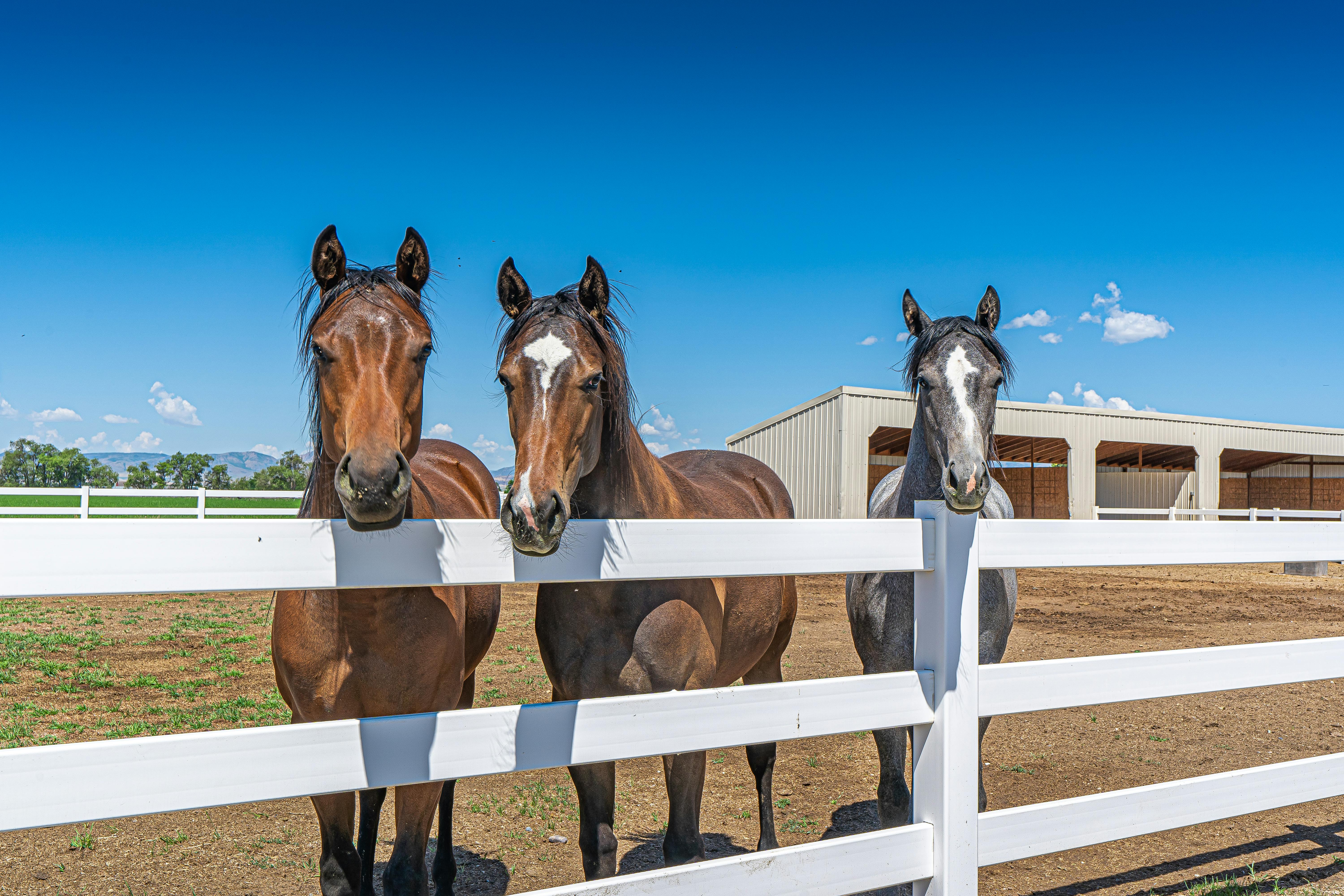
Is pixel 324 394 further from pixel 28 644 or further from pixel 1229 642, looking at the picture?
pixel 1229 642

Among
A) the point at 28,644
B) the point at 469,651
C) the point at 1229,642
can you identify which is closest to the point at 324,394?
the point at 469,651

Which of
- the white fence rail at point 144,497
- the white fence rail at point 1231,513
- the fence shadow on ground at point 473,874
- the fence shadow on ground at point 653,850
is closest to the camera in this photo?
the fence shadow on ground at point 473,874

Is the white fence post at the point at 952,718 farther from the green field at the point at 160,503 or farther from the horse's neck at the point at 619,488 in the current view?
the green field at the point at 160,503

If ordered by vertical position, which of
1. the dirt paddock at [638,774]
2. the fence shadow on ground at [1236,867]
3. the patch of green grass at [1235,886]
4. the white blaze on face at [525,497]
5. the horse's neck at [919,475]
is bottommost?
the dirt paddock at [638,774]

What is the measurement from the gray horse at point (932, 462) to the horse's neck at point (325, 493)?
2050 mm

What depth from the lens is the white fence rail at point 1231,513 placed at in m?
19.2

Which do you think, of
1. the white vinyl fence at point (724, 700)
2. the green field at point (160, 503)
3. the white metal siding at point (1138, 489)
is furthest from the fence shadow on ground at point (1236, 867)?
the white metal siding at point (1138, 489)

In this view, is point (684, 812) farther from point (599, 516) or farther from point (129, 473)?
point (129, 473)

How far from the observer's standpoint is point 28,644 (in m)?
8.77

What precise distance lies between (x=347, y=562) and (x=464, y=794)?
3644 mm

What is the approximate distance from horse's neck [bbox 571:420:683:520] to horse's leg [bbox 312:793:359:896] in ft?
4.08

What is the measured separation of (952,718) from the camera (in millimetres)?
2396

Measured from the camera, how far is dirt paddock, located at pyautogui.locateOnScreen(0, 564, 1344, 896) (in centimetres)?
367

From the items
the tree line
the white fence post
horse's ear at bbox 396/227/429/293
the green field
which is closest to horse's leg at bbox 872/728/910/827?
the white fence post
